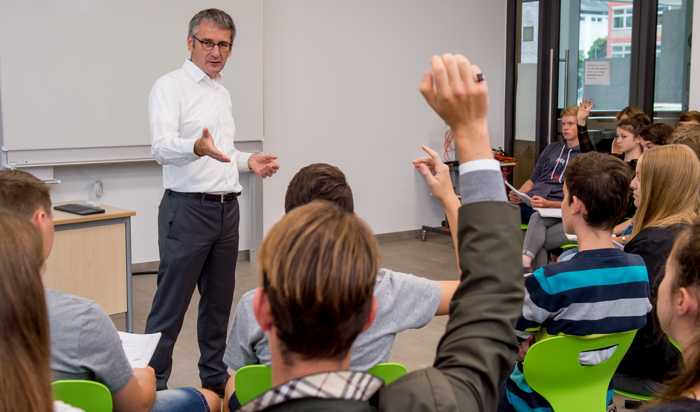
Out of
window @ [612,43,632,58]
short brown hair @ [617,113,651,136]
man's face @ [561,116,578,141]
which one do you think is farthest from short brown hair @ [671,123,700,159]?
window @ [612,43,632,58]

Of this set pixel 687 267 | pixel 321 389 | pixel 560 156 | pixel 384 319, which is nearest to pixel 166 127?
pixel 384 319

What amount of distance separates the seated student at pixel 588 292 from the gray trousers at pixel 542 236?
8.49 ft

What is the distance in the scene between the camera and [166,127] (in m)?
3.60

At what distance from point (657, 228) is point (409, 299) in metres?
1.23

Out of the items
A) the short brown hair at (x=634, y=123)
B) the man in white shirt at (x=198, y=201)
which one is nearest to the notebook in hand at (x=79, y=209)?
the man in white shirt at (x=198, y=201)

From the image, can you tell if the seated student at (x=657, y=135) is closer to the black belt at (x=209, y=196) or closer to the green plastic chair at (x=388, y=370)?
the black belt at (x=209, y=196)

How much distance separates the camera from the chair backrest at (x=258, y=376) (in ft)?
6.47

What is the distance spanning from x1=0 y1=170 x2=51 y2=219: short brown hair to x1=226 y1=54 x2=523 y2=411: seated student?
140 cm

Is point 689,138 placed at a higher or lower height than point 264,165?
higher

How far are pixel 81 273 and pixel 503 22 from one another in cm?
525

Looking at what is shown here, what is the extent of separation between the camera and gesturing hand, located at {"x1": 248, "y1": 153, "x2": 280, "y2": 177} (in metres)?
3.60

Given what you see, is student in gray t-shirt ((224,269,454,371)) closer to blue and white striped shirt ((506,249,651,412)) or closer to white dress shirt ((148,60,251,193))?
blue and white striped shirt ((506,249,651,412))

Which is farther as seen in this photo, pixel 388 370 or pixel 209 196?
pixel 209 196

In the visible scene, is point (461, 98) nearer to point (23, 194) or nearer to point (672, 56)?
point (23, 194)
